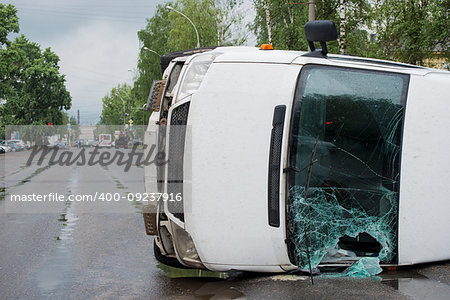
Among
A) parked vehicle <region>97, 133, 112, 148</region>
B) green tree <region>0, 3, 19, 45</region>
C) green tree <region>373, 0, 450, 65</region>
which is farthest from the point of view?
green tree <region>0, 3, 19, 45</region>

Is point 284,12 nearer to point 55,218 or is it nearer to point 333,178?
point 55,218

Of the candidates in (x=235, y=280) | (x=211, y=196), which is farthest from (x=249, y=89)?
(x=235, y=280)

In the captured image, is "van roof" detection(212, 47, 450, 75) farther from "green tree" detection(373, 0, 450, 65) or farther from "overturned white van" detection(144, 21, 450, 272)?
"green tree" detection(373, 0, 450, 65)

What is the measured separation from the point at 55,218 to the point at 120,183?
798 cm

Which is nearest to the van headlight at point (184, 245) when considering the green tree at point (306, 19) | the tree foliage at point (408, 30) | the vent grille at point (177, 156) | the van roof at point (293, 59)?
the vent grille at point (177, 156)

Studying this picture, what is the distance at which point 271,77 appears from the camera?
467cm

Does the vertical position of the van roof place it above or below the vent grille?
above

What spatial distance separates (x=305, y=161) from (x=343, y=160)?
341mm

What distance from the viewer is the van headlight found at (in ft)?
15.9

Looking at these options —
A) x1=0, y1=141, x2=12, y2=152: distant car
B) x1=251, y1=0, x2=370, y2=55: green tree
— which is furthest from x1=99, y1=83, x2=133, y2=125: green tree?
x1=251, y1=0, x2=370, y2=55: green tree

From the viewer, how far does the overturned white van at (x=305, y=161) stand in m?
4.57

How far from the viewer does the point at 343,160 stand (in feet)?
15.5

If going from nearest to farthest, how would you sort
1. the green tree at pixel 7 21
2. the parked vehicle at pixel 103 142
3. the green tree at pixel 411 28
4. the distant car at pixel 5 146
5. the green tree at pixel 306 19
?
the green tree at pixel 411 28
the green tree at pixel 306 19
the parked vehicle at pixel 103 142
the green tree at pixel 7 21
the distant car at pixel 5 146

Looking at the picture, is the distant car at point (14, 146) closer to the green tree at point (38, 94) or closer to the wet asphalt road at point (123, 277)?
the green tree at point (38, 94)
